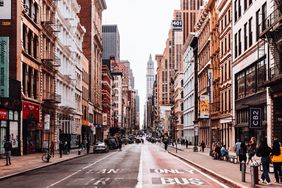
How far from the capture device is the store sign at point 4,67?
45812 millimetres

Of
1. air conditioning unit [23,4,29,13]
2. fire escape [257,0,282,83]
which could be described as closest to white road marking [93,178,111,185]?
fire escape [257,0,282,83]

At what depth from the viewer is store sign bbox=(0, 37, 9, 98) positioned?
150ft

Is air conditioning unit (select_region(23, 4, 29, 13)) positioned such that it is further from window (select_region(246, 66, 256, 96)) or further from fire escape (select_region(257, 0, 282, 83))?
fire escape (select_region(257, 0, 282, 83))

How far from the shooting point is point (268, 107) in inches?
1533

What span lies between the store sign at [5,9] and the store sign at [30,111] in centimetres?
853

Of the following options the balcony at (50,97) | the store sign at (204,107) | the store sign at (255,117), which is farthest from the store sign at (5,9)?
the store sign at (255,117)

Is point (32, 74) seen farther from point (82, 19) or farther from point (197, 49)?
point (82, 19)

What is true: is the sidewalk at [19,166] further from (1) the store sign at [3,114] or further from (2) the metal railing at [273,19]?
(2) the metal railing at [273,19]

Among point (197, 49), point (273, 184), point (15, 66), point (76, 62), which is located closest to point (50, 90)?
point (15, 66)

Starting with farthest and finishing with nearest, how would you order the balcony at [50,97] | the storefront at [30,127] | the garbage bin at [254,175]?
1. the balcony at [50,97]
2. the storefront at [30,127]
3. the garbage bin at [254,175]

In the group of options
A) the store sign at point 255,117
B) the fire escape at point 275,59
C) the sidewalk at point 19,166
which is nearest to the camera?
the store sign at point 255,117

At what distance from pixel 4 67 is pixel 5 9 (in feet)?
20.1

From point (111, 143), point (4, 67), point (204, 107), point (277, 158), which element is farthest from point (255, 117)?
point (111, 143)

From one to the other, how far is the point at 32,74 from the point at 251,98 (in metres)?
23.4
